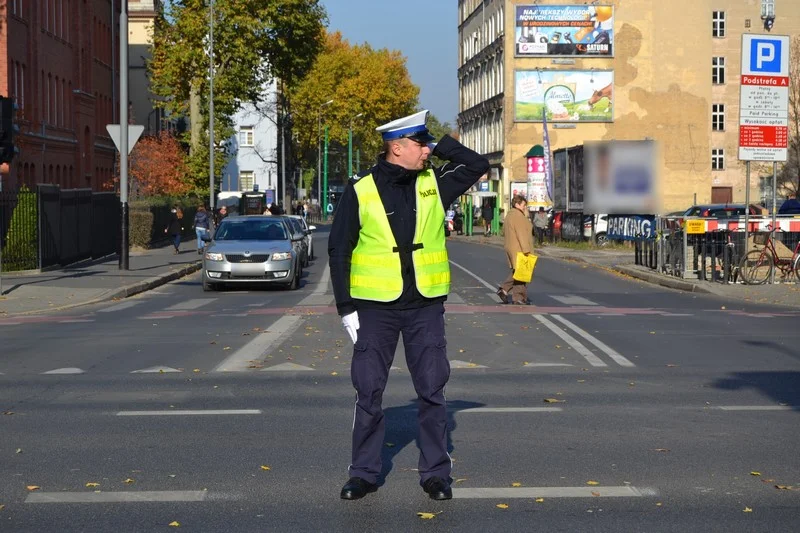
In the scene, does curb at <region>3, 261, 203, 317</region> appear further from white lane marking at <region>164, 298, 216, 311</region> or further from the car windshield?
the car windshield

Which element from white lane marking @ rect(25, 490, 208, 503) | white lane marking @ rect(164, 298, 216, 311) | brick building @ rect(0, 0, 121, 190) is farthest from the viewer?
brick building @ rect(0, 0, 121, 190)

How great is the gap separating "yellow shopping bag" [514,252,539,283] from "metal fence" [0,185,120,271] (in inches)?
484

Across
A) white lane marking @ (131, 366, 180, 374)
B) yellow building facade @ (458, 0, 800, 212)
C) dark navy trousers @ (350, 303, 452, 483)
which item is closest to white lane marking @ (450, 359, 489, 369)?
white lane marking @ (131, 366, 180, 374)

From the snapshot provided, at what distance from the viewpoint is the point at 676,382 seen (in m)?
11.3

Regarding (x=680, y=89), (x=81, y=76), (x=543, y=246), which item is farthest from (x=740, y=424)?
(x=680, y=89)

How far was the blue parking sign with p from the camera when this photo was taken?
2611 centimetres

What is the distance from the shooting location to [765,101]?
86.3 ft

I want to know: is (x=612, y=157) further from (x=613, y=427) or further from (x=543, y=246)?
(x=613, y=427)

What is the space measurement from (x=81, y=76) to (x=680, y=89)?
122 ft

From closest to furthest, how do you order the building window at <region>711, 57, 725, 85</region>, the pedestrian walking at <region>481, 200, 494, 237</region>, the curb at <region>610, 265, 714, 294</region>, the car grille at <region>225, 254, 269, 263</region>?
the car grille at <region>225, 254, 269, 263</region>, the curb at <region>610, 265, 714, 294</region>, the pedestrian walking at <region>481, 200, 494, 237</region>, the building window at <region>711, 57, 725, 85</region>

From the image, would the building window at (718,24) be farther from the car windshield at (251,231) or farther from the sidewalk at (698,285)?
the car windshield at (251,231)

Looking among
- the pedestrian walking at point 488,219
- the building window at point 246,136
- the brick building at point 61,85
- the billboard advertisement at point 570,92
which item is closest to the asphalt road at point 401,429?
the brick building at point 61,85

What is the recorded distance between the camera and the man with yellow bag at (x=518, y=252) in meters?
21.4

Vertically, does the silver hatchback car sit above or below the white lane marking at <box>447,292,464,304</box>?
above
